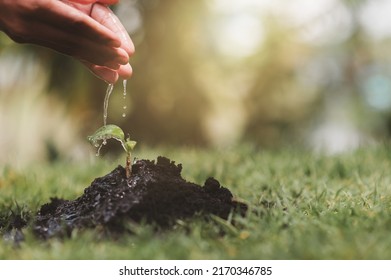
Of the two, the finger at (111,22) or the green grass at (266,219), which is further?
the finger at (111,22)

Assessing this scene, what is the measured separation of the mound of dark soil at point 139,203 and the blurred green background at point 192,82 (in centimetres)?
416

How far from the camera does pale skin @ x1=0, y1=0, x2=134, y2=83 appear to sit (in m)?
2.27

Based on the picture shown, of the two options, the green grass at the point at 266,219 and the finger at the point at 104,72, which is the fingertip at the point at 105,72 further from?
the green grass at the point at 266,219

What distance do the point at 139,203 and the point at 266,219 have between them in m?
0.47

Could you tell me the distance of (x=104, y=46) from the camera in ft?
7.66

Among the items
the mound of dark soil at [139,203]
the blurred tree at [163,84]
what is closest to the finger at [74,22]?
the mound of dark soil at [139,203]

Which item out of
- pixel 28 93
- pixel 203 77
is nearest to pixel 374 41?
pixel 203 77

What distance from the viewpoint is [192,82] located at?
28.7 ft

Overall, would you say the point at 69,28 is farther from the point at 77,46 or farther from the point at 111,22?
the point at 111,22

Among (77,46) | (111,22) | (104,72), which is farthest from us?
(104,72)

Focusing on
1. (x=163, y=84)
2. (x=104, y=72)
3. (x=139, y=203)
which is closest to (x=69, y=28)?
(x=104, y=72)

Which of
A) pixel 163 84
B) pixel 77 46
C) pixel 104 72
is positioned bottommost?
pixel 163 84

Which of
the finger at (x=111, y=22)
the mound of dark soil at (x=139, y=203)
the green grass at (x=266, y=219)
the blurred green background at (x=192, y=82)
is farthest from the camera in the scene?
the blurred green background at (x=192, y=82)

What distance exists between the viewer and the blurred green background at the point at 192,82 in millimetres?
8336
